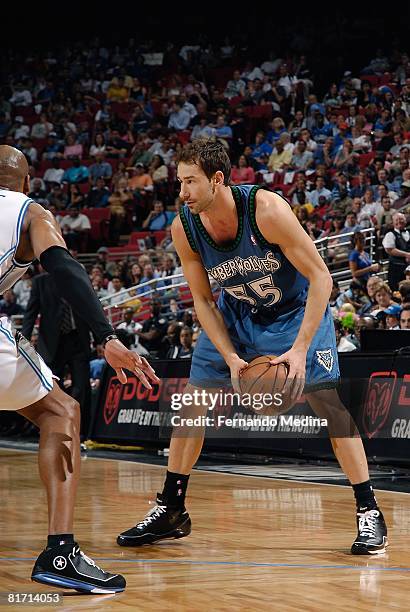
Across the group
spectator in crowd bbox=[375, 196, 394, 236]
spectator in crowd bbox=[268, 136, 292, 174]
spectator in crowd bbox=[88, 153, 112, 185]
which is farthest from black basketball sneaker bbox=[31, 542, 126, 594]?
spectator in crowd bbox=[88, 153, 112, 185]

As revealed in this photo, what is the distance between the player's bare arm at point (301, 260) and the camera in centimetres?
436

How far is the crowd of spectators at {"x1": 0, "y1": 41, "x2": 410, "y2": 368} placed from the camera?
41.5 feet

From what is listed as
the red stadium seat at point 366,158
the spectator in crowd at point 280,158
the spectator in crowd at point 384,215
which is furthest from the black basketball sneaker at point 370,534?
the spectator in crowd at point 280,158

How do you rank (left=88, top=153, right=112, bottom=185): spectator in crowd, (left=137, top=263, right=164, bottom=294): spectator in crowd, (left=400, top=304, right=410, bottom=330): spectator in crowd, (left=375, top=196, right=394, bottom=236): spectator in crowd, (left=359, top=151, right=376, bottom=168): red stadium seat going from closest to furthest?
(left=400, top=304, right=410, bottom=330): spectator in crowd < (left=375, top=196, right=394, bottom=236): spectator in crowd < (left=137, top=263, right=164, bottom=294): spectator in crowd < (left=359, top=151, right=376, bottom=168): red stadium seat < (left=88, top=153, right=112, bottom=185): spectator in crowd

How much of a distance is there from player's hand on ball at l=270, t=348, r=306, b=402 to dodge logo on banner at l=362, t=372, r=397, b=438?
3340mm

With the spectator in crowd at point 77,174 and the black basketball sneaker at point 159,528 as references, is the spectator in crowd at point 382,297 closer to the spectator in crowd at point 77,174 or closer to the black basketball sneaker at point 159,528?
the black basketball sneaker at point 159,528

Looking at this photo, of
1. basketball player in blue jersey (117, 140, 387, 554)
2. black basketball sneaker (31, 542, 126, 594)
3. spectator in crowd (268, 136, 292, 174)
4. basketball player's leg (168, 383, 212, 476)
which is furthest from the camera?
spectator in crowd (268, 136, 292, 174)

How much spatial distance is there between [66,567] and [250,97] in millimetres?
16789

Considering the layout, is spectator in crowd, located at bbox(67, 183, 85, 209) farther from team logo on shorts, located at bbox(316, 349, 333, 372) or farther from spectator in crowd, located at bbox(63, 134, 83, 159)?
team logo on shorts, located at bbox(316, 349, 333, 372)

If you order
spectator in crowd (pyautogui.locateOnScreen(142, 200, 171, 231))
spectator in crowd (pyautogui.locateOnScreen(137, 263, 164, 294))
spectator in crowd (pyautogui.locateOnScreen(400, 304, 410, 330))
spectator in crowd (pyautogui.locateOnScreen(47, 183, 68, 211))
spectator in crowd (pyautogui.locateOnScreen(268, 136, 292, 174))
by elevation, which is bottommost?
spectator in crowd (pyautogui.locateOnScreen(400, 304, 410, 330))

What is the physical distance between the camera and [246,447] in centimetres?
887

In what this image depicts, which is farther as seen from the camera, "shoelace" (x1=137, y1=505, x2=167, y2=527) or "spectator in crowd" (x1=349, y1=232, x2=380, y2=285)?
"spectator in crowd" (x1=349, y1=232, x2=380, y2=285)

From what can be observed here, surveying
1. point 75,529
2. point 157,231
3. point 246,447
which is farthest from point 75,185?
point 75,529

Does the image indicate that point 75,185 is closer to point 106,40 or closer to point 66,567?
point 106,40
